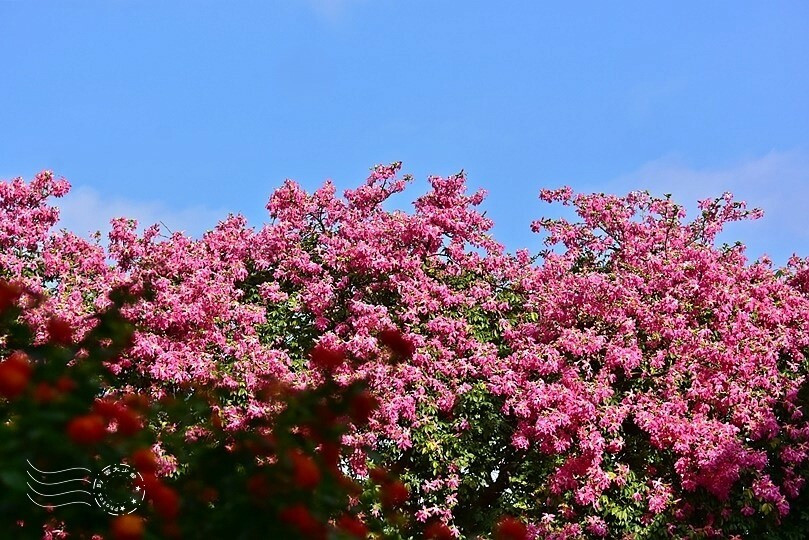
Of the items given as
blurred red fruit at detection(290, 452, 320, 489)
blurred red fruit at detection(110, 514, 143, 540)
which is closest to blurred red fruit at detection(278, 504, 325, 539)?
blurred red fruit at detection(290, 452, 320, 489)

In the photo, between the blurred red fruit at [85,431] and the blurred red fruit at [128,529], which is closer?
the blurred red fruit at [128,529]

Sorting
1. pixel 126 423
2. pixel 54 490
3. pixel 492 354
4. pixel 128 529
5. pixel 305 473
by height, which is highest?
pixel 492 354

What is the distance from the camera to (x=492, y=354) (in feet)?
45.6

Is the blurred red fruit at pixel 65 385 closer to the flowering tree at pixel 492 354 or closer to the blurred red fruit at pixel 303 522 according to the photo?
the blurred red fruit at pixel 303 522

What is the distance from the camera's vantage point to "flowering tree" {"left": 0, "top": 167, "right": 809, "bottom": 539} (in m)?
13.0

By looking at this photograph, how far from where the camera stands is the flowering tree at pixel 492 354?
1302cm

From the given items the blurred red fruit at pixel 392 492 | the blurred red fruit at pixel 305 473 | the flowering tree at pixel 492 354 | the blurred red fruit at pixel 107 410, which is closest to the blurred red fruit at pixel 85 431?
the blurred red fruit at pixel 107 410

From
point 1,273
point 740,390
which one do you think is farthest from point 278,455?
point 1,273

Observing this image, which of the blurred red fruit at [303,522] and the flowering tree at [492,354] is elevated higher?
the flowering tree at [492,354]

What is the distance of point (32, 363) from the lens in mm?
4176

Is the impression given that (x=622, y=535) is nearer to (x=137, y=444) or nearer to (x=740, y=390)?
(x=740, y=390)

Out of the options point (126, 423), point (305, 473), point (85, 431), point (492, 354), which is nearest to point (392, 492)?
point (305, 473)

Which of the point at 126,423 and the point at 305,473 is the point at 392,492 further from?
the point at 126,423

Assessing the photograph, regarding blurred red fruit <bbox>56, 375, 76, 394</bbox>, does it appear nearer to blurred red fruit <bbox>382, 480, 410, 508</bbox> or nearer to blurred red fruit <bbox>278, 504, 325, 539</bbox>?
blurred red fruit <bbox>278, 504, 325, 539</bbox>
